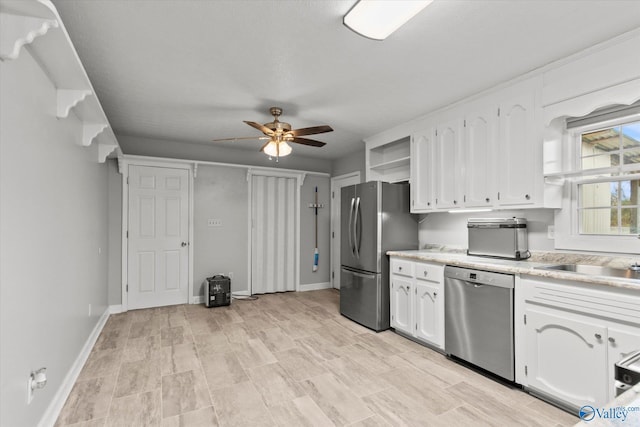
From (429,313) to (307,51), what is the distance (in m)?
2.59

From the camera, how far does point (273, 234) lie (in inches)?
215

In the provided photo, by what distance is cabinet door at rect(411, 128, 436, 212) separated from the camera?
3.42m

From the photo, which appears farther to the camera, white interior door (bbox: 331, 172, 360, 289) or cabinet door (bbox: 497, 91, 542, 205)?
white interior door (bbox: 331, 172, 360, 289)

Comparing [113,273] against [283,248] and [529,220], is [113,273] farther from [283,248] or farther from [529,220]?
[529,220]

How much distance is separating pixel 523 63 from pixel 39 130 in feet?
11.0

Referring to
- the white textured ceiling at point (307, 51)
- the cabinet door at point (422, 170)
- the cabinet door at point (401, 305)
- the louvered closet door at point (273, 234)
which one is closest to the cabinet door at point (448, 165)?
the cabinet door at point (422, 170)

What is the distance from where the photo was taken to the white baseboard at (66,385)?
1899 mm

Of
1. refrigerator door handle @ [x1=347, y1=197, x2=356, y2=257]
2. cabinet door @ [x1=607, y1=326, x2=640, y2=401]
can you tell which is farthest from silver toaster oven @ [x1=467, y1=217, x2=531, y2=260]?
refrigerator door handle @ [x1=347, y1=197, x2=356, y2=257]

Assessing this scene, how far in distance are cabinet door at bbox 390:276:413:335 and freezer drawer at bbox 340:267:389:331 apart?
0.34 feet

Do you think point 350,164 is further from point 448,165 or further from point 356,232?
point 448,165

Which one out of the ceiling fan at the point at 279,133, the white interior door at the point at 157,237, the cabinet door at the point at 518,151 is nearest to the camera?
Result: the cabinet door at the point at 518,151

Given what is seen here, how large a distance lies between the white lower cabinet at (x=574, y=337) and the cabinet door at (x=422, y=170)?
55.3 inches

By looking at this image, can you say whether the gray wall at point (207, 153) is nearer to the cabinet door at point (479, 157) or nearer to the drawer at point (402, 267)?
the drawer at point (402, 267)

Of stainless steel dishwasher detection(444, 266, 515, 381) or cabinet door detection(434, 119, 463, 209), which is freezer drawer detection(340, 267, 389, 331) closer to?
stainless steel dishwasher detection(444, 266, 515, 381)
